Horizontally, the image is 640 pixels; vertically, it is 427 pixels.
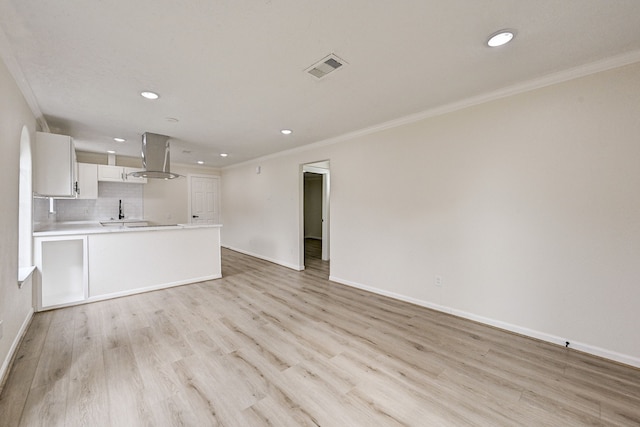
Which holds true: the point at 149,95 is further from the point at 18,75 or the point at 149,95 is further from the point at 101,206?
the point at 101,206

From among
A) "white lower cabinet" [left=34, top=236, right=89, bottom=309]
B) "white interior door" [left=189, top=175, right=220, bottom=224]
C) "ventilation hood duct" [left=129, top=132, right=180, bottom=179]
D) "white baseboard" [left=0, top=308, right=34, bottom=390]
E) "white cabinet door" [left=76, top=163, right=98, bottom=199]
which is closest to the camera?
"white baseboard" [left=0, top=308, right=34, bottom=390]

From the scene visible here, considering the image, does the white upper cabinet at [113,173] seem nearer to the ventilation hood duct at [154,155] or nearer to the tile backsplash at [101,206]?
the tile backsplash at [101,206]

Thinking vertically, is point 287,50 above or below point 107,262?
above

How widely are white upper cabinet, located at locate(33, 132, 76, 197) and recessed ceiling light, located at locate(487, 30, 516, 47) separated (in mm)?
4731

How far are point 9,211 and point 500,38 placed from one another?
4094mm

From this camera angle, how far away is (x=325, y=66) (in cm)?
215

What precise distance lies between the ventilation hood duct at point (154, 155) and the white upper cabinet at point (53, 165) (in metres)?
0.88

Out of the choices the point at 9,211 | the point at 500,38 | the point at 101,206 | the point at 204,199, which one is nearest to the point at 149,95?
the point at 9,211

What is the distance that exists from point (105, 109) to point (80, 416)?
10.4ft

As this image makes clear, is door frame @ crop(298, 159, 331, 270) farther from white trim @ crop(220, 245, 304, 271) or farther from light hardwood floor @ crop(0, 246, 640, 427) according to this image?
light hardwood floor @ crop(0, 246, 640, 427)

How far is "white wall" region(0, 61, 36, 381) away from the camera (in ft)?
6.38

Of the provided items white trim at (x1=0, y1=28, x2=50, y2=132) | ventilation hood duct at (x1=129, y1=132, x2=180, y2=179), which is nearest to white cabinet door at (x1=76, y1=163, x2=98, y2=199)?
ventilation hood duct at (x1=129, y1=132, x2=180, y2=179)

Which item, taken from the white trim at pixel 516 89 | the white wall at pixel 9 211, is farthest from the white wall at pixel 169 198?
the white trim at pixel 516 89

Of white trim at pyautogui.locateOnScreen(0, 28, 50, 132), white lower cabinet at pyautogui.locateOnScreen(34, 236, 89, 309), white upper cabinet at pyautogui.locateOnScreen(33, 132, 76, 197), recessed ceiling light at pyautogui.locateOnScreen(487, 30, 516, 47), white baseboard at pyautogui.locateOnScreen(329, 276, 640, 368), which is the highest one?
recessed ceiling light at pyautogui.locateOnScreen(487, 30, 516, 47)
